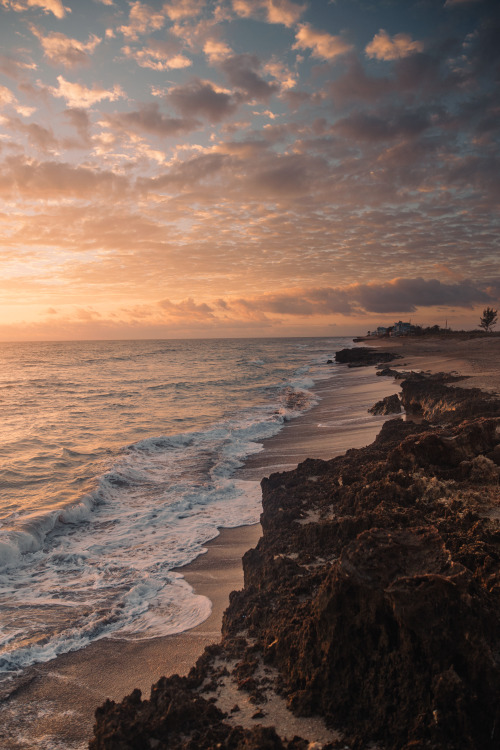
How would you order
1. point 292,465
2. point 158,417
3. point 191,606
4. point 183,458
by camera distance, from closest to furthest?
1. point 191,606
2. point 292,465
3. point 183,458
4. point 158,417

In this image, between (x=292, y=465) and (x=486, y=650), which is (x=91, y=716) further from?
(x=292, y=465)

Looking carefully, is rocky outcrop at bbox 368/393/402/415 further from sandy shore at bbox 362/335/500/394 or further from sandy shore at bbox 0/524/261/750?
sandy shore at bbox 0/524/261/750

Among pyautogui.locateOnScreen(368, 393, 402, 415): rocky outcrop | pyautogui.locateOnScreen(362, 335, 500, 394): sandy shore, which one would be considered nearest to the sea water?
pyautogui.locateOnScreen(368, 393, 402, 415): rocky outcrop

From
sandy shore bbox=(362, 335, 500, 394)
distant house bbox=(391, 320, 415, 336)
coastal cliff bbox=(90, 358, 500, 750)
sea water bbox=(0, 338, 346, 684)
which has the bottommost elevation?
sea water bbox=(0, 338, 346, 684)

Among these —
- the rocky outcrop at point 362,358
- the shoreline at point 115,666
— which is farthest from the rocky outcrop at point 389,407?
the rocky outcrop at point 362,358

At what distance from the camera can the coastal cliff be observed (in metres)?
2.55

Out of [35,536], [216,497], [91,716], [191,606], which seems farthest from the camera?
[216,497]

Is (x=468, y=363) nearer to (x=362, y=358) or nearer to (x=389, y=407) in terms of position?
(x=389, y=407)

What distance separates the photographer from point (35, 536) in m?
8.23

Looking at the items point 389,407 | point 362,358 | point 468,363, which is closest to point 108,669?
point 389,407

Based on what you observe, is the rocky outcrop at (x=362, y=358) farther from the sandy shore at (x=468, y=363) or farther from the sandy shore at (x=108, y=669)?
the sandy shore at (x=108, y=669)

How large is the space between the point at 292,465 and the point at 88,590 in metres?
6.07

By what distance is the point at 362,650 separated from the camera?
2936 millimetres

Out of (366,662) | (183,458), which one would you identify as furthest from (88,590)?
(183,458)
